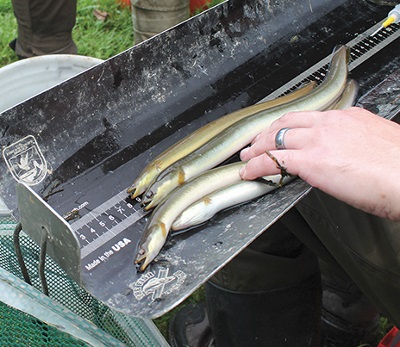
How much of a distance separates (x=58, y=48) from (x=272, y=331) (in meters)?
2.33

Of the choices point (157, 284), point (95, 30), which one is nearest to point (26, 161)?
point (157, 284)

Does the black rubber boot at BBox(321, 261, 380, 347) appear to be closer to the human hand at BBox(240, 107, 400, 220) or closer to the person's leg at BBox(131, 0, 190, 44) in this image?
the human hand at BBox(240, 107, 400, 220)

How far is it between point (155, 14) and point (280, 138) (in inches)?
89.3

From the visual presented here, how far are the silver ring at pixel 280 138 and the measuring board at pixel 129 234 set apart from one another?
0.13 meters

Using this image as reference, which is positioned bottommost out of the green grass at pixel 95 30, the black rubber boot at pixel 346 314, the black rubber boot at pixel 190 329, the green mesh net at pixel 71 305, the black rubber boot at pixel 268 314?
the black rubber boot at pixel 346 314

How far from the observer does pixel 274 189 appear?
169 cm

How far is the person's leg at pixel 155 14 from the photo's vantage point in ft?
11.8

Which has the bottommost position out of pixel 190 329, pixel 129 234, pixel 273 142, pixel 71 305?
pixel 190 329

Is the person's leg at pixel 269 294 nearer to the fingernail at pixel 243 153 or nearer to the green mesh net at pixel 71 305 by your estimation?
the fingernail at pixel 243 153

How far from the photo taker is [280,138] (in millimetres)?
1604

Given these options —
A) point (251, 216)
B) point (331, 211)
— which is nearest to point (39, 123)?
point (251, 216)

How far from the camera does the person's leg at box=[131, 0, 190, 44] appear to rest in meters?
3.60

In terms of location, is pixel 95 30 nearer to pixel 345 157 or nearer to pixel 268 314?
pixel 268 314

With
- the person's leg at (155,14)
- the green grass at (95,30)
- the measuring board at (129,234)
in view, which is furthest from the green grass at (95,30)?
the measuring board at (129,234)
